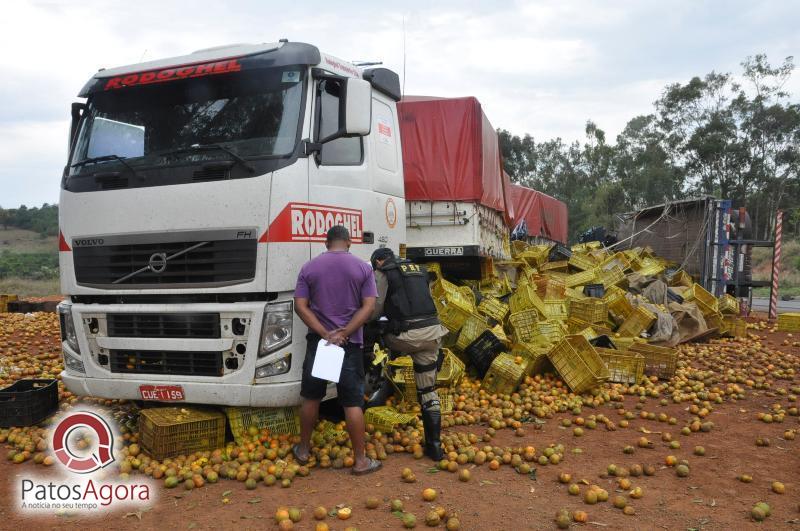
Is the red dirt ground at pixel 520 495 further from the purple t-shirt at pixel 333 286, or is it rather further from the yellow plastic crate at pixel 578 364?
the yellow plastic crate at pixel 578 364

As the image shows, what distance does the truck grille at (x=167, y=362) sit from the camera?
521cm

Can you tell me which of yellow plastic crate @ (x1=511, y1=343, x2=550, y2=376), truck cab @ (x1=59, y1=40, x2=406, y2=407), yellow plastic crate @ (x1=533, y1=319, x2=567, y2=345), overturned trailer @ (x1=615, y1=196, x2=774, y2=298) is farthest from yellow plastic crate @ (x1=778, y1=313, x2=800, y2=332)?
→ truck cab @ (x1=59, y1=40, x2=406, y2=407)

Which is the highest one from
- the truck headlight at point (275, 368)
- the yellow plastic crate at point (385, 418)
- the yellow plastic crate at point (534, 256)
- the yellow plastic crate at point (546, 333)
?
the yellow plastic crate at point (534, 256)

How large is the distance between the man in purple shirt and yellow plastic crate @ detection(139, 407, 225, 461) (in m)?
0.93

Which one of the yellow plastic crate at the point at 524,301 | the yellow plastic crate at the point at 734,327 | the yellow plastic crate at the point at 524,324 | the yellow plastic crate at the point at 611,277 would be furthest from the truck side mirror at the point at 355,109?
the yellow plastic crate at the point at 734,327

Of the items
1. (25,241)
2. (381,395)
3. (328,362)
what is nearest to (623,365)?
(381,395)

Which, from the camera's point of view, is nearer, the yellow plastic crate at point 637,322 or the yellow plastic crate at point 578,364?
the yellow plastic crate at point 578,364

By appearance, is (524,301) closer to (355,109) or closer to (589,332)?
(589,332)

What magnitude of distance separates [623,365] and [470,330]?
213 centimetres

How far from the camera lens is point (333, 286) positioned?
4980mm

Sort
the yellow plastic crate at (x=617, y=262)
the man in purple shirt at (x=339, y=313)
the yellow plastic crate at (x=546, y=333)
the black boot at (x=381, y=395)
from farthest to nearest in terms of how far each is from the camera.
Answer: the yellow plastic crate at (x=617, y=262)
the yellow plastic crate at (x=546, y=333)
the black boot at (x=381, y=395)
the man in purple shirt at (x=339, y=313)

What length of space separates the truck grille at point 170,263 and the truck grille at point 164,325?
28 centimetres

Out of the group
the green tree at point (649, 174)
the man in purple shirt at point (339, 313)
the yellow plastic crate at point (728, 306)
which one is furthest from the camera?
the green tree at point (649, 174)

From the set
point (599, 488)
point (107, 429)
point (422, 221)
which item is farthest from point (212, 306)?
point (422, 221)
